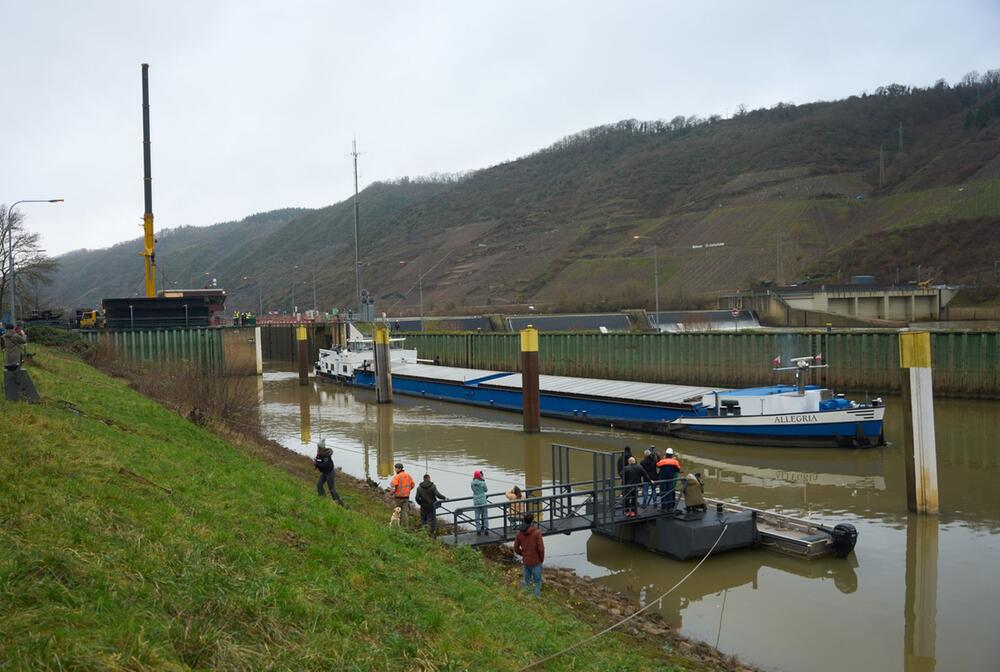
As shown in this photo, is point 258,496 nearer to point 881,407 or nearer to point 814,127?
point 881,407

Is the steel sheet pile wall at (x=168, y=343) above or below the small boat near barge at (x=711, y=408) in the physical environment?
above

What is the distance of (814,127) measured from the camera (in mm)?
148250

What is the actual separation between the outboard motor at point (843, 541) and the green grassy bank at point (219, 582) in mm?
6571

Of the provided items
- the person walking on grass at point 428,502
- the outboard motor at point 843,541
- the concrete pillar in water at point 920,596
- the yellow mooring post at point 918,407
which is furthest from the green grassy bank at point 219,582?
the yellow mooring post at point 918,407

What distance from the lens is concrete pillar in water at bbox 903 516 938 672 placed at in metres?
12.2

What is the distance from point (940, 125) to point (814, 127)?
21.8 metres

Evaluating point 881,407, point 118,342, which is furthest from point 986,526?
point 118,342

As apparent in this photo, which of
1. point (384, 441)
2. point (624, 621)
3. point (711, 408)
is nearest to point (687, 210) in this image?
point (711, 408)

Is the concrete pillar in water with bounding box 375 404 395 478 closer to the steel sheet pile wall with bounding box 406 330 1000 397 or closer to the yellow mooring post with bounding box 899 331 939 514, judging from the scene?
the steel sheet pile wall with bounding box 406 330 1000 397

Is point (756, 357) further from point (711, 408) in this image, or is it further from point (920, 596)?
point (920, 596)

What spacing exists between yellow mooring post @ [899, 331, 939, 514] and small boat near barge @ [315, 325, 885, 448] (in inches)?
287

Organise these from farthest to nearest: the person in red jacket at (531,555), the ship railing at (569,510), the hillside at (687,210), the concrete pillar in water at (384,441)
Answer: the hillside at (687,210)
the concrete pillar in water at (384,441)
the ship railing at (569,510)
the person in red jacket at (531,555)

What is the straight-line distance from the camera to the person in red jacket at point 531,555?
41.0 ft

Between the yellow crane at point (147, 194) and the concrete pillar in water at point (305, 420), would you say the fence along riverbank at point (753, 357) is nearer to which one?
the concrete pillar in water at point (305, 420)
